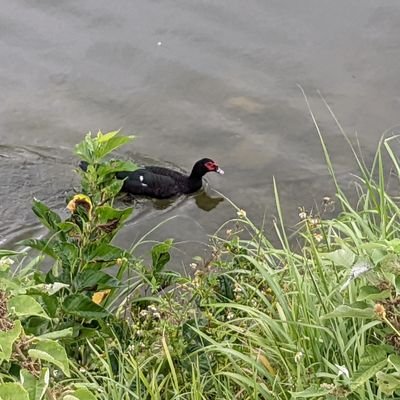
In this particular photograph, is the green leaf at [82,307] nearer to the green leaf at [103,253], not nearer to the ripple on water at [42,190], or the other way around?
the green leaf at [103,253]

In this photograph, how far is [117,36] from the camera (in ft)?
26.0

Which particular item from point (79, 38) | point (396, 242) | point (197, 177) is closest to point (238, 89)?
point (197, 177)

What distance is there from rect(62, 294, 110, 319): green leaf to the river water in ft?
9.47


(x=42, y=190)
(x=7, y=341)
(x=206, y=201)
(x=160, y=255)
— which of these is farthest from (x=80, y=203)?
(x=206, y=201)

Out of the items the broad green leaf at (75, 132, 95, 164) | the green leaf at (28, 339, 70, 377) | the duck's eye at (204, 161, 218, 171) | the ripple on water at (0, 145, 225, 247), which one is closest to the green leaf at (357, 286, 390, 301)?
the green leaf at (28, 339, 70, 377)

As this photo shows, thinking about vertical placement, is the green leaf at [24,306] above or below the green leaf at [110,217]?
above

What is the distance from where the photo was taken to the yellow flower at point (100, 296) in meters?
3.28

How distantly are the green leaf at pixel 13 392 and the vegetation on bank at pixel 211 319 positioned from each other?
0.34m

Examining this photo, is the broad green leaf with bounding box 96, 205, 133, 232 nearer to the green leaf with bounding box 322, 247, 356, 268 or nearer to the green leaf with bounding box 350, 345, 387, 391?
the green leaf with bounding box 322, 247, 356, 268

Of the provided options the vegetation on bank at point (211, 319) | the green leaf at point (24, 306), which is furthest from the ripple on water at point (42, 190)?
the green leaf at point (24, 306)

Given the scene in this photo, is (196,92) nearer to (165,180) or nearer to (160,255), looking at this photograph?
(165,180)

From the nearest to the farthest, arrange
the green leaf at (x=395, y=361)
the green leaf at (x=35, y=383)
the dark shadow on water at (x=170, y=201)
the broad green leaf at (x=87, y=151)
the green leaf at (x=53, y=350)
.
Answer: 1. the green leaf at (x=35, y=383)
2. the green leaf at (x=53, y=350)
3. the green leaf at (x=395, y=361)
4. the broad green leaf at (x=87, y=151)
5. the dark shadow on water at (x=170, y=201)

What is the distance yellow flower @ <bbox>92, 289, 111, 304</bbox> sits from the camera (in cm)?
328

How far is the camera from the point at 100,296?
3.31 m
